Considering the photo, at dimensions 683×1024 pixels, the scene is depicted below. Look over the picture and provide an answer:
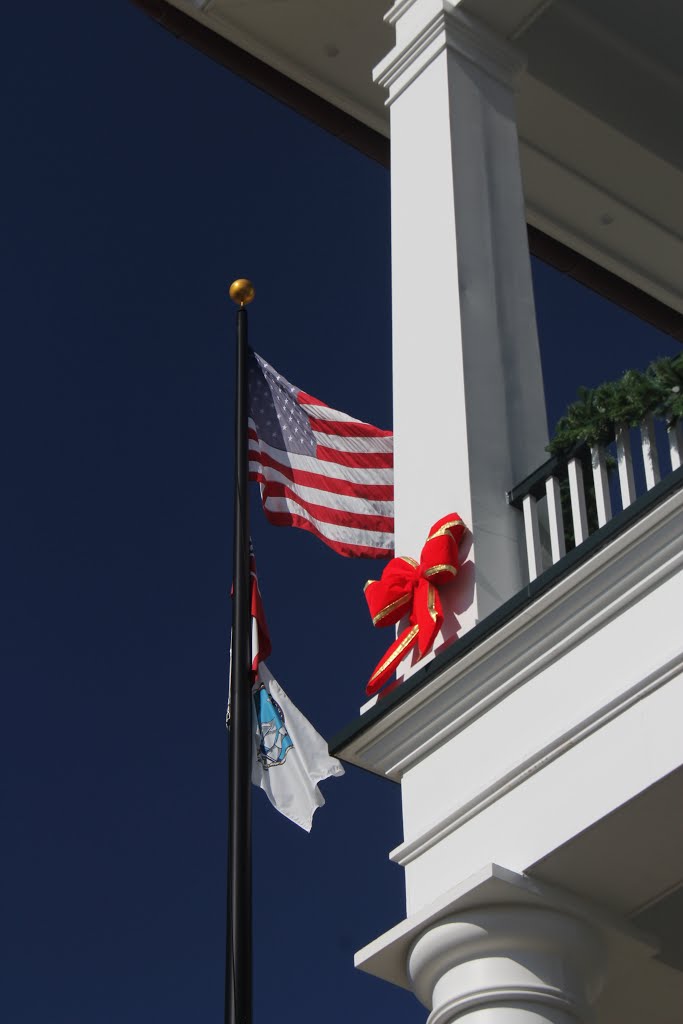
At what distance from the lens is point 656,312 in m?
16.7

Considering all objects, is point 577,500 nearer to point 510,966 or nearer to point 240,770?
point 510,966

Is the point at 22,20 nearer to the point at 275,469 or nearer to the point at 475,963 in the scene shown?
the point at 275,469

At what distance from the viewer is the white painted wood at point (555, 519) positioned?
28.4 ft

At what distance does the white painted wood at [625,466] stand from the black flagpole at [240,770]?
113 inches

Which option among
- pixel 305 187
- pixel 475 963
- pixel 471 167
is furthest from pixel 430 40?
pixel 305 187

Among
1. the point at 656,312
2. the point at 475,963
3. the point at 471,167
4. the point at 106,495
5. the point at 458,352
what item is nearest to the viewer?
the point at 475,963

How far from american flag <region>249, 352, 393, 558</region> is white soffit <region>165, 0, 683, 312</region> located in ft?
10.4

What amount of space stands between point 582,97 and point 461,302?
4.38 metres

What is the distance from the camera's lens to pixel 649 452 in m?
8.48

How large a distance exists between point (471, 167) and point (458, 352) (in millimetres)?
1687

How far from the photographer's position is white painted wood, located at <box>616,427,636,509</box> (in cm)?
829

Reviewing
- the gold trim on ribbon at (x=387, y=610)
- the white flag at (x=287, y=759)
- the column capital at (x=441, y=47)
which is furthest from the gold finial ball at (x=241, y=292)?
the gold trim on ribbon at (x=387, y=610)

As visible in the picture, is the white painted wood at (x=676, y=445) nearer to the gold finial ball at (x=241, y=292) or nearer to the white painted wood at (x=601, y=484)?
the white painted wood at (x=601, y=484)

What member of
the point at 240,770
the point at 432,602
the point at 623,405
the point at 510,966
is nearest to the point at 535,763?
the point at 510,966
